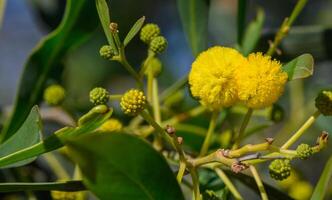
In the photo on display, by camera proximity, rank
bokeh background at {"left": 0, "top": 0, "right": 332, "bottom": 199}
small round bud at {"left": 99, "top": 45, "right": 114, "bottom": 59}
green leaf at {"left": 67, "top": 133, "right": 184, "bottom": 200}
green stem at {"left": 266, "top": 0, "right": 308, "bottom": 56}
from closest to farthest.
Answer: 1. green leaf at {"left": 67, "top": 133, "right": 184, "bottom": 200}
2. small round bud at {"left": 99, "top": 45, "right": 114, "bottom": 59}
3. green stem at {"left": 266, "top": 0, "right": 308, "bottom": 56}
4. bokeh background at {"left": 0, "top": 0, "right": 332, "bottom": 199}

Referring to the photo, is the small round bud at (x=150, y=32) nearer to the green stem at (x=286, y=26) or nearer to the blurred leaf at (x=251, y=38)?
the green stem at (x=286, y=26)

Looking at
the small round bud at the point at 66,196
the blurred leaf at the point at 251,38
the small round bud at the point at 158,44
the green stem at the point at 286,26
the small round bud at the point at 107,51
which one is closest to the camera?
the small round bud at the point at 107,51

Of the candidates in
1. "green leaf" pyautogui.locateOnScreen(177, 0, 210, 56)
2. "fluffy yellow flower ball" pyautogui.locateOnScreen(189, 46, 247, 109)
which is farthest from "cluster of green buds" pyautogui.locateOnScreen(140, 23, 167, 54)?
"green leaf" pyautogui.locateOnScreen(177, 0, 210, 56)

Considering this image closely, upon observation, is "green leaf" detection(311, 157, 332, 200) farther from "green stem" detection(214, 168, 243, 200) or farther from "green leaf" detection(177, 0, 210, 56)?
"green leaf" detection(177, 0, 210, 56)

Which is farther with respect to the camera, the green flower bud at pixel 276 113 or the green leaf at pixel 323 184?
the green flower bud at pixel 276 113

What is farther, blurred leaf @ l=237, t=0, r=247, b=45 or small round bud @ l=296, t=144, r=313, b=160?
blurred leaf @ l=237, t=0, r=247, b=45

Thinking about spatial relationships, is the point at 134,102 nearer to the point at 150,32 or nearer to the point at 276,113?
the point at 150,32

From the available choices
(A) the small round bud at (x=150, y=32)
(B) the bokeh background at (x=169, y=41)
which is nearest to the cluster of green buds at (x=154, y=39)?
(A) the small round bud at (x=150, y=32)
